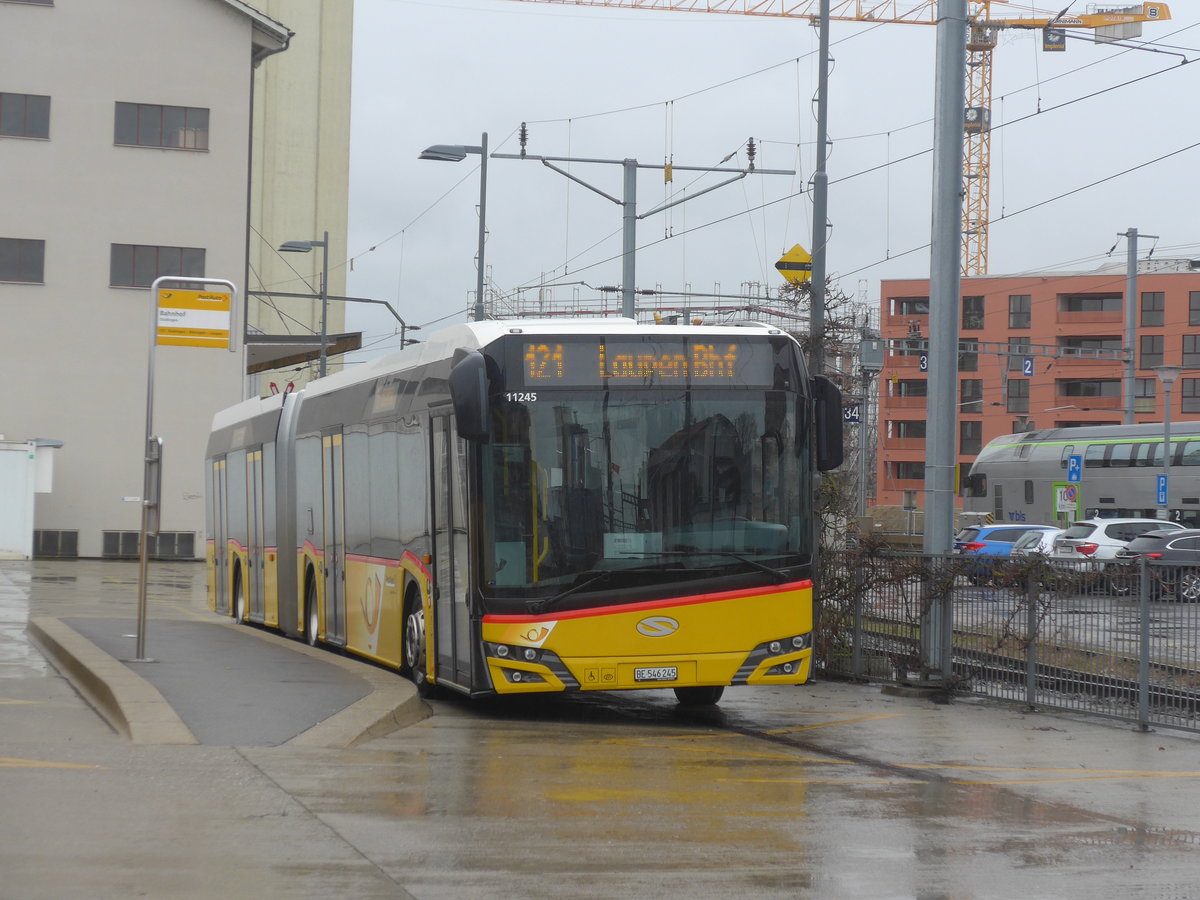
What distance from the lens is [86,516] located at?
43.7 meters

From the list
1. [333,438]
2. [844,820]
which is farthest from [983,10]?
[844,820]

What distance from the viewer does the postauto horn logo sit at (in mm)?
12047

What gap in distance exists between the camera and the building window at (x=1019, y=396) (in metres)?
89.4

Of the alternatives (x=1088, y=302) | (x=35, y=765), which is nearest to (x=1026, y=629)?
(x=35, y=765)

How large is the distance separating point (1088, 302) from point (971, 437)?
1007cm

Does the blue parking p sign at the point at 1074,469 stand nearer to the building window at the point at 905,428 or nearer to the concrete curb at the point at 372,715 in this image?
the concrete curb at the point at 372,715

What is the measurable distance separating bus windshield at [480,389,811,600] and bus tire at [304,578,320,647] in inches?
265

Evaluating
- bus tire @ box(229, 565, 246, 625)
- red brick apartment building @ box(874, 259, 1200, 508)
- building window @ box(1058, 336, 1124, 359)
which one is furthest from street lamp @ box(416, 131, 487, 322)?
building window @ box(1058, 336, 1124, 359)

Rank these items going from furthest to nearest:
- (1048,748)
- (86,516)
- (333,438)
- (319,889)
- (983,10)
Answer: (983,10) → (86,516) → (333,438) → (1048,748) → (319,889)

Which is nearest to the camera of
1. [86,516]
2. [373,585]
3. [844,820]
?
[844,820]

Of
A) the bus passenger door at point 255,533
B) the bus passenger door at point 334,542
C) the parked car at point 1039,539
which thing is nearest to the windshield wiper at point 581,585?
the bus passenger door at point 334,542

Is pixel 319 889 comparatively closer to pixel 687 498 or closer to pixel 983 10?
pixel 687 498

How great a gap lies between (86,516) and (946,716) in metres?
34.2

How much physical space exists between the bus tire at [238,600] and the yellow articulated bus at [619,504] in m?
10.1
